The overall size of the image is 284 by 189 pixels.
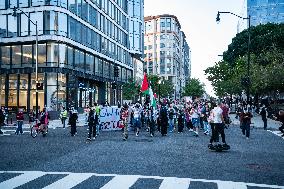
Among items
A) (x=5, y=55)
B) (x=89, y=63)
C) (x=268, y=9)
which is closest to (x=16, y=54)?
(x=5, y=55)

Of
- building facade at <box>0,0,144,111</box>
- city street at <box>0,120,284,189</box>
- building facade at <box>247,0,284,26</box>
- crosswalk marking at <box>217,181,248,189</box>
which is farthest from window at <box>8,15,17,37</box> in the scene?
building facade at <box>247,0,284,26</box>

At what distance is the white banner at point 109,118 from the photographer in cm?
2364

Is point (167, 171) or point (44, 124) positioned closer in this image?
point (167, 171)

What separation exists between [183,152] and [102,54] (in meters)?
45.9

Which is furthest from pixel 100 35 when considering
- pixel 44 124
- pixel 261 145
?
pixel 261 145

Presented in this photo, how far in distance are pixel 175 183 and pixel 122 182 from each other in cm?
120

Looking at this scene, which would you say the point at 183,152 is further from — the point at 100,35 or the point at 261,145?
the point at 100,35

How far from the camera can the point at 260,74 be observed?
41594 millimetres

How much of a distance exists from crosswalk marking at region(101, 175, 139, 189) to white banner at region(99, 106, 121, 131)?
580 inches

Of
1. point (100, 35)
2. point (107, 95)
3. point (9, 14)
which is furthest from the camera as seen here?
point (107, 95)

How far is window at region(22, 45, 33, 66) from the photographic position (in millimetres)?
46094

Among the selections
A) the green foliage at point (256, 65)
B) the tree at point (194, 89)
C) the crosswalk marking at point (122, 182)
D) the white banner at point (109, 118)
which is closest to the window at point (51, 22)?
the green foliage at point (256, 65)

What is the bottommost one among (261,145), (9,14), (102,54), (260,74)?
(261,145)

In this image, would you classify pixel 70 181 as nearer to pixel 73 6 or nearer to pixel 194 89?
pixel 73 6
